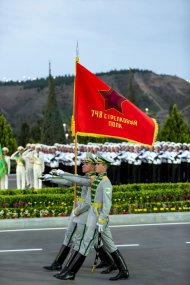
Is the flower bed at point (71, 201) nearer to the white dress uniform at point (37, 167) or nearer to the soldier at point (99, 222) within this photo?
the white dress uniform at point (37, 167)

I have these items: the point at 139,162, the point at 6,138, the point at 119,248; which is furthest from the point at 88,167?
the point at 6,138

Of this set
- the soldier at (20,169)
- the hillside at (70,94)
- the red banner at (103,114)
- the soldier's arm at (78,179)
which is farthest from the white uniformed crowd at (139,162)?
the hillside at (70,94)

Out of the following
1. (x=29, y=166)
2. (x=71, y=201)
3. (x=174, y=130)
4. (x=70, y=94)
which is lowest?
(x=71, y=201)

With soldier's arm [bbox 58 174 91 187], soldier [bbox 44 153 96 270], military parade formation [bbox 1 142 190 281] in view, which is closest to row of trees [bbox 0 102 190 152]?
military parade formation [bbox 1 142 190 281]

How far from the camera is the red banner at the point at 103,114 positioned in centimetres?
1316

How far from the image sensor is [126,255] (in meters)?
13.1

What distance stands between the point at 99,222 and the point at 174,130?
3420cm

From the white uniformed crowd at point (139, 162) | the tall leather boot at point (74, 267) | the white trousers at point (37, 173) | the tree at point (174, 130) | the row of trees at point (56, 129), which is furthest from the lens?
the row of trees at point (56, 129)

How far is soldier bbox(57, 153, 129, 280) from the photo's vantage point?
1090cm

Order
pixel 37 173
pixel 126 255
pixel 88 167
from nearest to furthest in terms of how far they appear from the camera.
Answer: pixel 88 167
pixel 126 255
pixel 37 173

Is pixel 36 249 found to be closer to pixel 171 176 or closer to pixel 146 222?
pixel 146 222

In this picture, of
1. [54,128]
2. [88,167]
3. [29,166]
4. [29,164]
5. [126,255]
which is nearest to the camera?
[88,167]

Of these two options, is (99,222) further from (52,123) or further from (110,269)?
(52,123)

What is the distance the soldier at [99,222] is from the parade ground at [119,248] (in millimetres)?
189
